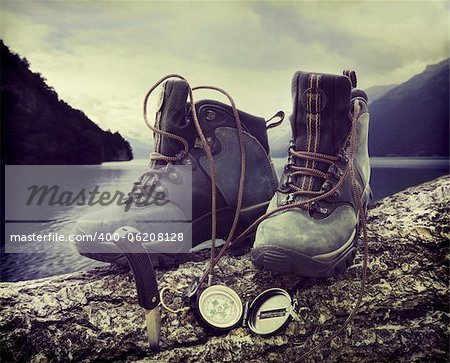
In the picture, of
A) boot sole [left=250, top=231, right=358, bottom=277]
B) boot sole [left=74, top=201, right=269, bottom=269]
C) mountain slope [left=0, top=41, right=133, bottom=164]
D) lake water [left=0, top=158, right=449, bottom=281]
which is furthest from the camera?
mountain slope [left=0, top=41, right=133, bottom=164]

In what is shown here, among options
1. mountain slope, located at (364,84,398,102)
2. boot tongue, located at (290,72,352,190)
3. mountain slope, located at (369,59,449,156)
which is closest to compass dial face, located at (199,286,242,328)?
boot tongue, located at (290,72,352,190)

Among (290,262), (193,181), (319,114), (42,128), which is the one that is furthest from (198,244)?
(42,128)

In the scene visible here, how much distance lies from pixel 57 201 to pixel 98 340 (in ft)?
1.50

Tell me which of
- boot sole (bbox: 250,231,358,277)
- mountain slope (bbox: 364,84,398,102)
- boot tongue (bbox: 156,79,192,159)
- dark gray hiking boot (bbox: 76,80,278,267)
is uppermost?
mountain slope (bbox: 364,84,398,102)

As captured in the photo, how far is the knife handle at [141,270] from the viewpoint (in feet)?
2.90

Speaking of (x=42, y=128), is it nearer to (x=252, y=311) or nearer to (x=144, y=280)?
(x=144, y=280)

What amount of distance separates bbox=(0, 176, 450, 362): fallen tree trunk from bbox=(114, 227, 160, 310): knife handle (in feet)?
0.15

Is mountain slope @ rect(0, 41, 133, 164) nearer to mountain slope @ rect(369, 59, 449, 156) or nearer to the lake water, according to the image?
→ the lake water

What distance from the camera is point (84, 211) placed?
1129 mm

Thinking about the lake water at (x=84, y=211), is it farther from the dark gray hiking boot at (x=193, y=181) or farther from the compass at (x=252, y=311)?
the compass at (x=252, y=311)

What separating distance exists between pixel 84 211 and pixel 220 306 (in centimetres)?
48

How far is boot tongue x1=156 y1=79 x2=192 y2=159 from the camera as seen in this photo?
953 millimetres

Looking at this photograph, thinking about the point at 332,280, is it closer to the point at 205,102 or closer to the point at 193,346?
the point at 193,346

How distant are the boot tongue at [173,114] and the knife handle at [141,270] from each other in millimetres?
227
